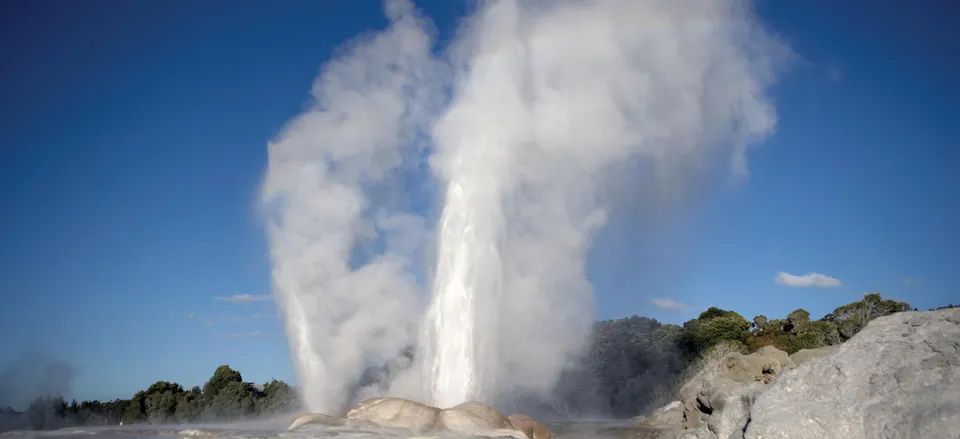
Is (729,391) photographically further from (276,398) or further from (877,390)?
(276,398)

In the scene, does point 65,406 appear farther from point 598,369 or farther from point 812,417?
point 812,417

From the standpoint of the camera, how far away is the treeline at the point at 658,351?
56144mm

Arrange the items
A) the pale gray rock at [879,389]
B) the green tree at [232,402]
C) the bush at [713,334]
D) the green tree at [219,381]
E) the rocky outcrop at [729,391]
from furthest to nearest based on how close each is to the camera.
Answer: the bush at [713,334]
the green tree at [219,381]
the green tree at [232,402]
the rocky outcrop at [729,391]
the pale gray rock at [879,389]

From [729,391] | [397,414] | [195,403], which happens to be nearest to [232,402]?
[195,403]

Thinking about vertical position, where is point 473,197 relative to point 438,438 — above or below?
above

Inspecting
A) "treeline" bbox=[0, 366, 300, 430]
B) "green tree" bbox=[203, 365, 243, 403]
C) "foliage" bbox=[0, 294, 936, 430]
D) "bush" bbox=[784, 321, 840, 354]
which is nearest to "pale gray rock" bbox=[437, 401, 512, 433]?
"foliage" bbox=[0, 294, 936, 430]

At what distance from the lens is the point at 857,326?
5625 centimetres

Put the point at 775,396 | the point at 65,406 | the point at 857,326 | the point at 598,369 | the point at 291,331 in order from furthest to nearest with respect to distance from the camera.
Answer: the point at 598,369, the point at 857,326, the point at 65,406, the point at 291,331, the point at 775,396

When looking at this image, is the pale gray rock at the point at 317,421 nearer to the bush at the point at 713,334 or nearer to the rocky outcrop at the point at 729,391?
the rocky outcrop at the point at 729,391

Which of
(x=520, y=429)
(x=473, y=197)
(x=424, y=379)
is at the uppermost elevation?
(x=473, y=197)

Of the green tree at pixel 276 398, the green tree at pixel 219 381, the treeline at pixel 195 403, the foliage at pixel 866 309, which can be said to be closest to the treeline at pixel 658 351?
the foliage at pixel 866 309

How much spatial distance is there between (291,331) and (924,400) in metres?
30.2

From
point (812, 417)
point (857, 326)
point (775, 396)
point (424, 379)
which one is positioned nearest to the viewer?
point (812, 417)

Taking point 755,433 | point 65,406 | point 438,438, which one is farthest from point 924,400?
point 65,406
